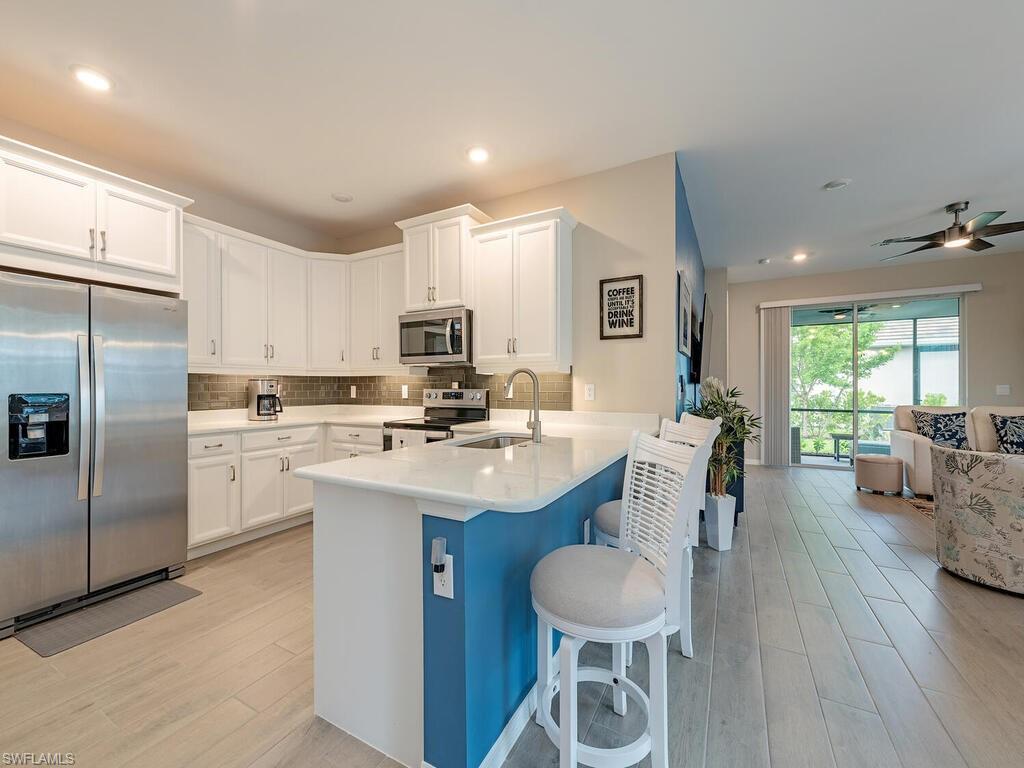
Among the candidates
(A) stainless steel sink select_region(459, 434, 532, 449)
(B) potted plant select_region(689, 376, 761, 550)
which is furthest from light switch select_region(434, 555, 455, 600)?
(B) potted plant select_region(689, 376, 761, 550)

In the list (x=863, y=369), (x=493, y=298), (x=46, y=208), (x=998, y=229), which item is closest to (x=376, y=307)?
(x=493, y=298)

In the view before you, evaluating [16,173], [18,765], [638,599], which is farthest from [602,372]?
[16,173]

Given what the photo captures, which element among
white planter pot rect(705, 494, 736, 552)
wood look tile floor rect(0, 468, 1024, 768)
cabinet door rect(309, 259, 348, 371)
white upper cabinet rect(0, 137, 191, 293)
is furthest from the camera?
cabinet door rect(309, 259, 348, 371)

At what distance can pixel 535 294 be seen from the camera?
3084 millimetres

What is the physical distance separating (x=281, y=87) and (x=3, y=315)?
1757mm

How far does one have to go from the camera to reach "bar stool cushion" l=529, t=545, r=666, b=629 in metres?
1.19

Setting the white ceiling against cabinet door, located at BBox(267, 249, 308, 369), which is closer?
the white ceiling

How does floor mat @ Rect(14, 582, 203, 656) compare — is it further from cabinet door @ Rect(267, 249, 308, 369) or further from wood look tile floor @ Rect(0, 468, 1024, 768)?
cabinet door @ Rect(267, 249, 308, 369)

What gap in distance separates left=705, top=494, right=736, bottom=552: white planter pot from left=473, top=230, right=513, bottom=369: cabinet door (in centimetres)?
188

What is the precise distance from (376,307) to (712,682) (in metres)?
3.64

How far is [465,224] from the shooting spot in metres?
3.34

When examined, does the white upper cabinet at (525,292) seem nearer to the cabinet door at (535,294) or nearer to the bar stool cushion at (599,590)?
the cabinet door at (535,294)

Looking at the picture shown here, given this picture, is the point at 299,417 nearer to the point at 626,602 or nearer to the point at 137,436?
the point at 137,436

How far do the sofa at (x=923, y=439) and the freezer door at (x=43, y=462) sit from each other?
6.48 metres
